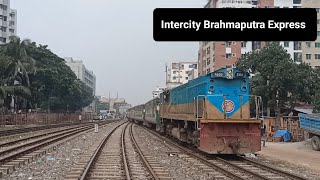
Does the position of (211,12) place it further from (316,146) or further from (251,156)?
(316,146)

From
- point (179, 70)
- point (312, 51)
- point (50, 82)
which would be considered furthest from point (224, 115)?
point (179, 70)

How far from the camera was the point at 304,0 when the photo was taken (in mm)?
79500

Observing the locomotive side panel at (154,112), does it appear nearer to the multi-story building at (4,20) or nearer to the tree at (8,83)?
the tree at (8,83)

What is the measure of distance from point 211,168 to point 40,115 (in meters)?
44.2

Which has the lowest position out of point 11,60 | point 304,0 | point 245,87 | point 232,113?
point 232,113

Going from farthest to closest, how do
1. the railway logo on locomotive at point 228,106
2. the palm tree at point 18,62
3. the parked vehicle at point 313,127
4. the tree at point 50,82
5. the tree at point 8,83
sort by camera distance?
the tree at point 50,82
the palm tree at point 18,62
the tree at point 8,83
the parked vehicle at point 313,127
the railway logo on locomotive at point 228,106

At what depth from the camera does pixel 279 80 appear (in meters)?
44.1

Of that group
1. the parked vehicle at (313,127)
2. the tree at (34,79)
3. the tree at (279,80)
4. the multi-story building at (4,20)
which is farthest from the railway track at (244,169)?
the multi-story building at (4,20)

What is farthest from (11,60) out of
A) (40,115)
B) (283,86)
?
(283,86)

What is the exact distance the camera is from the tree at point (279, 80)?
44312 millimetres

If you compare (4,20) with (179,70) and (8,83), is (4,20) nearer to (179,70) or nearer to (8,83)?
(8,83)

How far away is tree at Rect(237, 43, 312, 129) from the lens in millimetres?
44312

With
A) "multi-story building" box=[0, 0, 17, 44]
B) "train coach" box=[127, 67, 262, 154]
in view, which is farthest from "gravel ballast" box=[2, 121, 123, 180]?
"multi-story building" box=[0, 0, 17, 44]

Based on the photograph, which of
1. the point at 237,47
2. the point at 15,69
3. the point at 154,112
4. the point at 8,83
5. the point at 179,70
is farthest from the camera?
the point at 179,70
